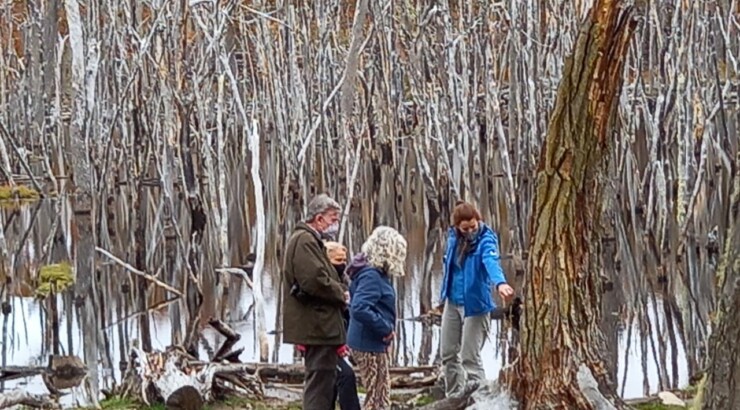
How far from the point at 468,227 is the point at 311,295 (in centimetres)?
133

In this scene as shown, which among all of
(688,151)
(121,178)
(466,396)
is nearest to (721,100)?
(688,151)

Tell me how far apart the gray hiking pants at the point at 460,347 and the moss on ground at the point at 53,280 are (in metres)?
5.06

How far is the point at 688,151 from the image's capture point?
40.5 feet

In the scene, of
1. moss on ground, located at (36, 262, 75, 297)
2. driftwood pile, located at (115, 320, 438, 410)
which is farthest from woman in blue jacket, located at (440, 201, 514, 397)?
moss on ground, located at (36, 262, 75, 297)

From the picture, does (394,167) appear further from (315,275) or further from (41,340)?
(315,275)

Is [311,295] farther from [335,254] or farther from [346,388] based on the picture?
[346,388]

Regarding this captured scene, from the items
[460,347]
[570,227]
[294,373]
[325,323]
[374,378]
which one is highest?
[570,227]

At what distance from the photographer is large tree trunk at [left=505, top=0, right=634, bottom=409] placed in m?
6.25

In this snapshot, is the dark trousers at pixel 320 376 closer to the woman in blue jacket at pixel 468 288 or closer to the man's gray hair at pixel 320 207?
the man's gray hair at pixel 320 207

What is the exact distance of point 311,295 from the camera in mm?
6215

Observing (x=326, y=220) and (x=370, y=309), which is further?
(x=370, y=309)

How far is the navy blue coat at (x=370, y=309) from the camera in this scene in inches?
252

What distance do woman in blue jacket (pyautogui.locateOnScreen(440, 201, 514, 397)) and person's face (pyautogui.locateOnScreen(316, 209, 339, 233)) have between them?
3.65 ft

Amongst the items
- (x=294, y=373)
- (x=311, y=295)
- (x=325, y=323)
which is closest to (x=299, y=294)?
(x=311, y=295)
